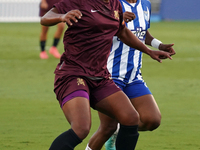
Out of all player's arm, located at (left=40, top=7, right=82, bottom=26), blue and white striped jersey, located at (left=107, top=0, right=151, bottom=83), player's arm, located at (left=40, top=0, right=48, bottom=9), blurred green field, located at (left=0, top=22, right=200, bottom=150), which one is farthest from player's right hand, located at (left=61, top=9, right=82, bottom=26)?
player's arm, located at (left=40, top=0, right=48, bottom=9)

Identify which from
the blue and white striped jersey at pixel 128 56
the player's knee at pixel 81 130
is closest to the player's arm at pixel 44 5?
the blue and white striped jersey at pixel 128 56

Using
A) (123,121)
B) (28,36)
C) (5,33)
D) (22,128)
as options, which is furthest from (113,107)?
(5,33)

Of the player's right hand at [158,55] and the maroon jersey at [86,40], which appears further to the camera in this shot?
the player's right hand at [158,55]

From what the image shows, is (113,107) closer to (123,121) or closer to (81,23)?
(123,121)

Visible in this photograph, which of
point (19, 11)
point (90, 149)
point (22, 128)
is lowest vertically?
point (19, 11)

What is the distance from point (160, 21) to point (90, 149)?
26616 mm

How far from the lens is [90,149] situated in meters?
5.27

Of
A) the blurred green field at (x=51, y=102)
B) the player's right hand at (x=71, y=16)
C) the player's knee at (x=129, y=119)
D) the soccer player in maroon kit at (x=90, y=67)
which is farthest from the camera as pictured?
the blurred green field at (x=51, y=102)

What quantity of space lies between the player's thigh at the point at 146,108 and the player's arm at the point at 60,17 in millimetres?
1424

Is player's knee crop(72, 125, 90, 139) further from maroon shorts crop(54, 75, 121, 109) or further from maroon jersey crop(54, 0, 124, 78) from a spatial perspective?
maroon jersey crop(54, 0, 124, 78)

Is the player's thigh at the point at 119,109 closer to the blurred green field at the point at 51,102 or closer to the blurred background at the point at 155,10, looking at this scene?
the blurred green field at the point at 51,102

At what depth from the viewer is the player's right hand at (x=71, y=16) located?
4.21m

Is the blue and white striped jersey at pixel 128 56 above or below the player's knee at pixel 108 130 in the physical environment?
above

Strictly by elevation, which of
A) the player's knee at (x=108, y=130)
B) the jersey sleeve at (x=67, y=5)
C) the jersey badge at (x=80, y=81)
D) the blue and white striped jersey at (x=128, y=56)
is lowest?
the player's knee at (x=108, y=130)
